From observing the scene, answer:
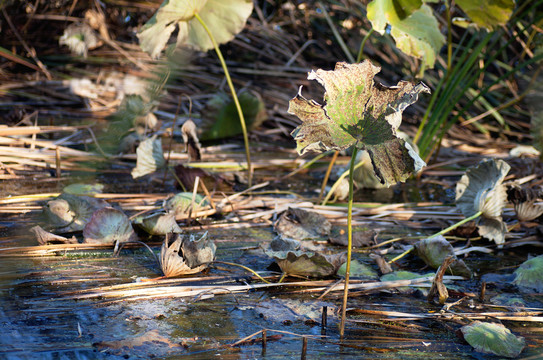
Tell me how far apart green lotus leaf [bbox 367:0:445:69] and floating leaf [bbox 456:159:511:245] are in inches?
18.1

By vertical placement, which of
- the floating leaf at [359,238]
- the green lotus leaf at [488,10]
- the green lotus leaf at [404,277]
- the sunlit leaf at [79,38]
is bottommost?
the floating leaf at [359,238]

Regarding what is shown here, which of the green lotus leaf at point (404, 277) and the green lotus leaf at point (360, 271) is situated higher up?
the green lotus leaf at point (404, 277)

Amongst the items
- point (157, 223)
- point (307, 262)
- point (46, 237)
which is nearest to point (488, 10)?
point (307, 262)

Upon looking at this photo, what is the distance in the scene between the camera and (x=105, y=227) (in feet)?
4.02

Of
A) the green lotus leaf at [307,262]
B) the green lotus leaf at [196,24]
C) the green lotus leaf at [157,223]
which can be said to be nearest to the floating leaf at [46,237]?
the green lotus leaf at [157,223]

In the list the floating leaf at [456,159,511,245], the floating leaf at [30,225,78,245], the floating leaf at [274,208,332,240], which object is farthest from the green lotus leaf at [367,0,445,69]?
the floating leaf at [30,225,78,245]

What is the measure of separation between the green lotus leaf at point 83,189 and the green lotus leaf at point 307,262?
82 centimetres

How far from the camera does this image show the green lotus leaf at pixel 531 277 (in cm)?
112

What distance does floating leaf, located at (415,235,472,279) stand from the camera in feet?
3.89

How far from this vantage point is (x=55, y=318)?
87 cm

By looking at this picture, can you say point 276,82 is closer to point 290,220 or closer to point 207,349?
point 290,220

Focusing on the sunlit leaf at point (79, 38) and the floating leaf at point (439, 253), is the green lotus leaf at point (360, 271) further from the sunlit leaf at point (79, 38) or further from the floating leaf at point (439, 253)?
the sunlit leaf at point (79, 38)

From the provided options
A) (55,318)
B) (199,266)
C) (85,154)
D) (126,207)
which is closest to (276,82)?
(85,154)

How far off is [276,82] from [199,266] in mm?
2436
